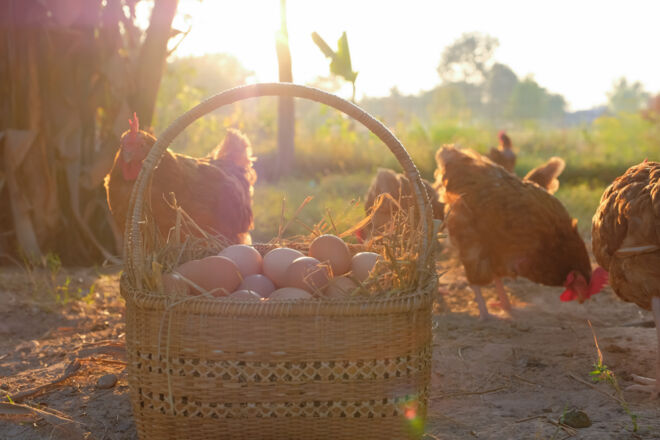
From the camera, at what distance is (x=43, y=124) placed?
5.32 meters

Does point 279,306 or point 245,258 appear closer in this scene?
point 279,306

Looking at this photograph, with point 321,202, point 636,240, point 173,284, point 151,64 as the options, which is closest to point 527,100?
point 321,202

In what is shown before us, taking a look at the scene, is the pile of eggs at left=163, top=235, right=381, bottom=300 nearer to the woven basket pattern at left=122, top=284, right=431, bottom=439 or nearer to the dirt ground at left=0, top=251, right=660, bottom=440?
the woven basket pattern at left=122, top=284, right=431, bottom=439

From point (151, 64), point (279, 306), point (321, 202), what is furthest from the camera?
point (321, 202)

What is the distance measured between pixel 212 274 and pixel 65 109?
418 centimetres

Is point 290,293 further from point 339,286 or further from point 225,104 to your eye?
point 225,104

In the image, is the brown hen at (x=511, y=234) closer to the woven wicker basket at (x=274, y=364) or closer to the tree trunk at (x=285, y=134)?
the woven wicker basket at (x=274, y=364)

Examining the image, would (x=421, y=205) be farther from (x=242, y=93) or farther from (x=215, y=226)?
(x=215, y=226)

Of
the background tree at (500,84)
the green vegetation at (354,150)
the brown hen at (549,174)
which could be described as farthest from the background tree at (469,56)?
the brown hen at (549,174)

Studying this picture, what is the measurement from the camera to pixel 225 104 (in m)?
1.98

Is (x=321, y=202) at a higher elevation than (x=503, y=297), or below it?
higher

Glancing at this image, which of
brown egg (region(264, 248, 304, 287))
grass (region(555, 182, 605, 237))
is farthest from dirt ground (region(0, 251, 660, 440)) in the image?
grass (region(555, 182, 605, 237))

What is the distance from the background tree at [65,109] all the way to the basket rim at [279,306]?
3.93 meters

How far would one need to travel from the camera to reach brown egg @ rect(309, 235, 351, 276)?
2342mm
